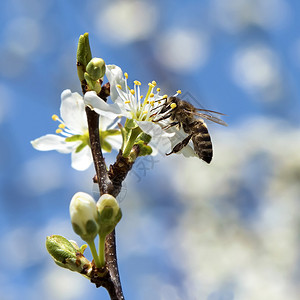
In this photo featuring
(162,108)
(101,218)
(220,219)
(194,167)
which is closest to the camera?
(101,218)

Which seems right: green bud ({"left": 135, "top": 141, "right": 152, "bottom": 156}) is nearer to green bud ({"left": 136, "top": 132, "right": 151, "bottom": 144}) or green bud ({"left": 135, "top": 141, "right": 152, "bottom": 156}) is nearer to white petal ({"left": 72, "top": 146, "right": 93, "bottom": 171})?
green bud ({"left": 136, "top": 132, "right": 151, "bottom": 144})

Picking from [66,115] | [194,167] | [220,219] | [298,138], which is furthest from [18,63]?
[66,115]

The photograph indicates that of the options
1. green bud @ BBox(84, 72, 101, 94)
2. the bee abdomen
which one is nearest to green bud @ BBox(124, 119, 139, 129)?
green bud @ BBox(84, 72, 101, 94)

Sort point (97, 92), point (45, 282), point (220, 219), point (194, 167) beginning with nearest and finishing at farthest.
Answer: point (97, 92) → point (220, 219) → point (194, 167) → point (45, 282)

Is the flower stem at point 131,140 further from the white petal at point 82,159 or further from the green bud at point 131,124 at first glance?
the white petal at point 82,159

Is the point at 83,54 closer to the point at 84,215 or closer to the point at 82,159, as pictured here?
the point at 84,215

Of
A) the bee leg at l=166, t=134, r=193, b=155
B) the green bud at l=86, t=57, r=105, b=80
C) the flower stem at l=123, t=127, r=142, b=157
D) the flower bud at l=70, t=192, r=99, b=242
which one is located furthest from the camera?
the bee leg at l=166, t=134, r=193, b=155

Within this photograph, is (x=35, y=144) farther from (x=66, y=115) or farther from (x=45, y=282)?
(x=45, y=282)
